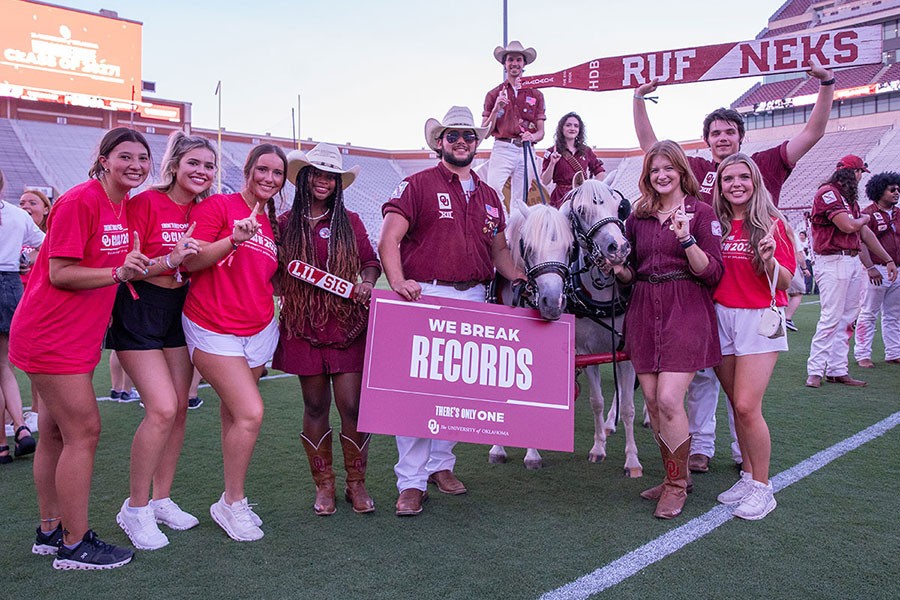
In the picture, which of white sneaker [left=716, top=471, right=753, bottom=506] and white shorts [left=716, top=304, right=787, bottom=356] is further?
white sneaker [left=716, top=471, right=753, bottom=506]

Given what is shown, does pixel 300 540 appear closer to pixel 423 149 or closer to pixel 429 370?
pixel 429 370

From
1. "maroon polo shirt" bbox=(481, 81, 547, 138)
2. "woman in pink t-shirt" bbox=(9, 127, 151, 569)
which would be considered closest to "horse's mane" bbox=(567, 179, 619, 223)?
"woman in pink t-shirt" bbox=(9, 127, 151, 569)

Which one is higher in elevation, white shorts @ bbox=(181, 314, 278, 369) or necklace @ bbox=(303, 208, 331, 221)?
necklace @ bbox=(303, 208, 331, 221)

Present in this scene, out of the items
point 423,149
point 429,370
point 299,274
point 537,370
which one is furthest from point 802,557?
point 423,149

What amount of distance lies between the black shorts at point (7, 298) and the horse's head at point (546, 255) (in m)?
3.82

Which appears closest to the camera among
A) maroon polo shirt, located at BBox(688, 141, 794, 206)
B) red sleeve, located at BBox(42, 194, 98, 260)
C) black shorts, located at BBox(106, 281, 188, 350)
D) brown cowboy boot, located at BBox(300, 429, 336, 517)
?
red sleeve, located at BBox(42, 194, 98, 260)

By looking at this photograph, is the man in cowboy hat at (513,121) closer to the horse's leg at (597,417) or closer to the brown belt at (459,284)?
the horse's leg at (597,417)

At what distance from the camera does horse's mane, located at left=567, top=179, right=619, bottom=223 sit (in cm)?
418

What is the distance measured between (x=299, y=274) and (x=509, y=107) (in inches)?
163

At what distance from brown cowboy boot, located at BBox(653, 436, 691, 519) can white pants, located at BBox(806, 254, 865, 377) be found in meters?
4.60

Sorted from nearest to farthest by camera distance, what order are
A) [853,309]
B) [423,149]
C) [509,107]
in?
1. [509,107]
2. [853,309]
3. [423,149]

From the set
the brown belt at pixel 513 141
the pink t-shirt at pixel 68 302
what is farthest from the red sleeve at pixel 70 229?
the brown belt at pixel 513 141

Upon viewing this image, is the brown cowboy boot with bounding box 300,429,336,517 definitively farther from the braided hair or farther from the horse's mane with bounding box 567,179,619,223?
the horse's mane with bounding box 567,179,619,223

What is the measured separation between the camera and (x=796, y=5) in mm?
50625
